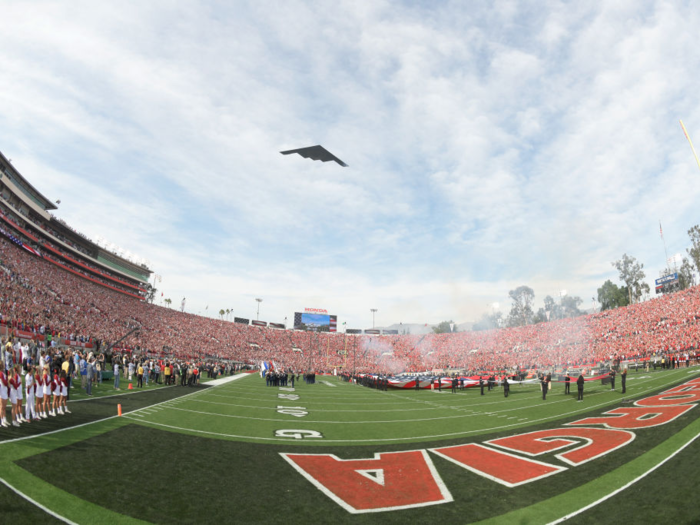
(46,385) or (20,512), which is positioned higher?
(46,385)

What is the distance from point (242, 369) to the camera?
63.6 meters

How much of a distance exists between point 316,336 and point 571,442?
269ft

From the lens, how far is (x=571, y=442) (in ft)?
40.7

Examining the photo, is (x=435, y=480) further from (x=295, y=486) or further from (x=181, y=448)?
(x=181, y=448)

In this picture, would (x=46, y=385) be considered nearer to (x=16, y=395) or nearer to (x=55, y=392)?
(x=55, y=392)

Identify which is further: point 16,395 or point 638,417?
point 638,417

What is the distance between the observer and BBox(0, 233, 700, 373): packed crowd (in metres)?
41.1

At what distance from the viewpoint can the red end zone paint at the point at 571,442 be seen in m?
11.1

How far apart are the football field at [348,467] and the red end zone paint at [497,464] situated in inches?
1.8

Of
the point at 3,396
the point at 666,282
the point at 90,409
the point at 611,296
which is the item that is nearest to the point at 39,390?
the point at 3,396

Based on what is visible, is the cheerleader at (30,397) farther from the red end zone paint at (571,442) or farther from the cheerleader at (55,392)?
the red end zone paint at (571,442)

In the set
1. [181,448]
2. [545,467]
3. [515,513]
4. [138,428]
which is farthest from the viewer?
[138,428]

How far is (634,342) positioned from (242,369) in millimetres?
54330

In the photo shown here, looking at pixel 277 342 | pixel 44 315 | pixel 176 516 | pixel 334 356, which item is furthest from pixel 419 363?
pixel 176 516
